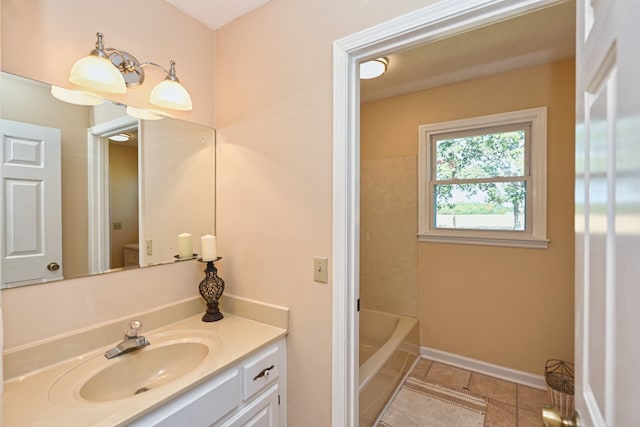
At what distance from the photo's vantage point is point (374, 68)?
2.05 m

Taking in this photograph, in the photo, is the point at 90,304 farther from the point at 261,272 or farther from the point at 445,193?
the point at 445,193

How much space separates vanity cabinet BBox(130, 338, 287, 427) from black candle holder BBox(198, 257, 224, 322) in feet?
1.35

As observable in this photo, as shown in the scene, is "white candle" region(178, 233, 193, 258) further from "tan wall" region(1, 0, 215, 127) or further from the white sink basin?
"tan wall" region(1, 0, 215, 127)

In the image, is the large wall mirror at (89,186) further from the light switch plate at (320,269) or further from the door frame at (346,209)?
the door frame at (346,209)

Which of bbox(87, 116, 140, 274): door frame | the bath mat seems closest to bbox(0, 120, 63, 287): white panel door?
bbox(87, 116, 140, 274): door frame

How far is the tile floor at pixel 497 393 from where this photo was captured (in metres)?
1.86

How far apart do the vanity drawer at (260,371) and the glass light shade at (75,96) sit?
1282 mm

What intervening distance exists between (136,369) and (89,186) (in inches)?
31.6

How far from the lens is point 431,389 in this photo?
2164 mm

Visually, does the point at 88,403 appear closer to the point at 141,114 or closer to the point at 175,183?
the point at 175,183

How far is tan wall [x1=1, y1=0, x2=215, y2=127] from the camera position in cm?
102

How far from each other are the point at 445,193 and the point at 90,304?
8.57 ft

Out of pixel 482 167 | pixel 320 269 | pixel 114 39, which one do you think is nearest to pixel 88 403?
pixel 320 269

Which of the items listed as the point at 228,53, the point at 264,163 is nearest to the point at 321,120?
the point at 264,163
